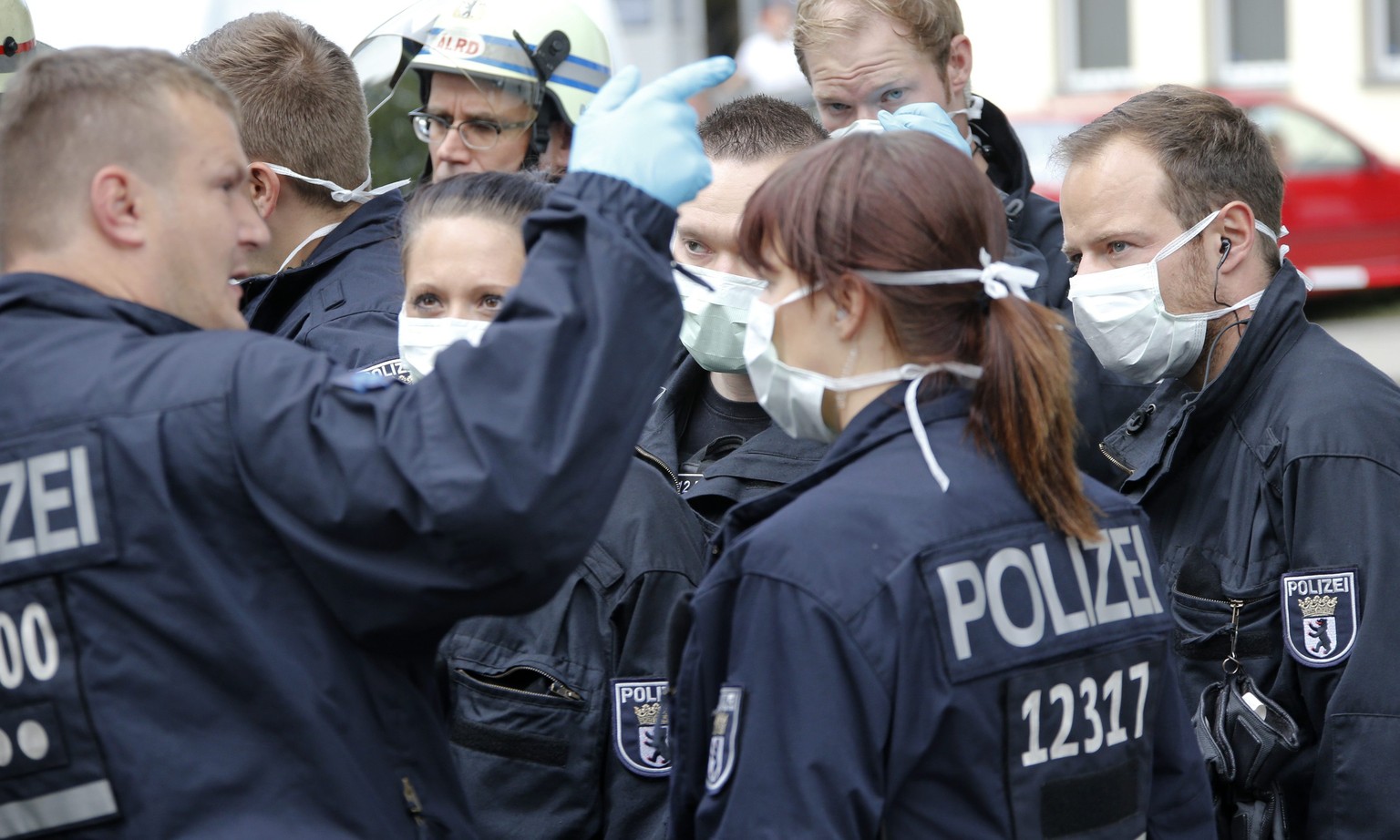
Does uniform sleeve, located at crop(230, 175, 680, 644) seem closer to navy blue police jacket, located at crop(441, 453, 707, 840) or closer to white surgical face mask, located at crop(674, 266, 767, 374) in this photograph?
navy blue police jacket, located at crop(441, 453, 707, 840)

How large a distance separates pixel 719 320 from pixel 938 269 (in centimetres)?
109

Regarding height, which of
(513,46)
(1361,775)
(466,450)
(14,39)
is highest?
(14,39)

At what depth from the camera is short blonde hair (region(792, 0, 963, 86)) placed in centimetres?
414

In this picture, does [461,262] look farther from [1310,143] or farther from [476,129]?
[1310,143]

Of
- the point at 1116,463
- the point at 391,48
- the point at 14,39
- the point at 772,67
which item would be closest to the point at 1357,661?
the point at 1116,463

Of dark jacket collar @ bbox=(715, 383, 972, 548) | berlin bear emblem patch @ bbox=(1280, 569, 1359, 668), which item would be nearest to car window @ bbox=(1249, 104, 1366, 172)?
berlin bear emblem patch @ bbox=(1280, 569, 1359, 668)

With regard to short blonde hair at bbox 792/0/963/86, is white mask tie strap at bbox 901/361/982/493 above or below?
below

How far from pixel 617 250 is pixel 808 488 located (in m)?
0.46

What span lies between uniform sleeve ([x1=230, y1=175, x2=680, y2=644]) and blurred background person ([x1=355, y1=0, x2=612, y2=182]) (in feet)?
8.56

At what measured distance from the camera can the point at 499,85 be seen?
4.45 m

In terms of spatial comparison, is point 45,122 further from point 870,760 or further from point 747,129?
point 747,129

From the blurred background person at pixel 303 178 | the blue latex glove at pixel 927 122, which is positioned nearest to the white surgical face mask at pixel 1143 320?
the blue latex glove at pixel 927 122

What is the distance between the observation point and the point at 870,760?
1.90m

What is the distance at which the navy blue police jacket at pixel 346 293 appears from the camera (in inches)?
136
